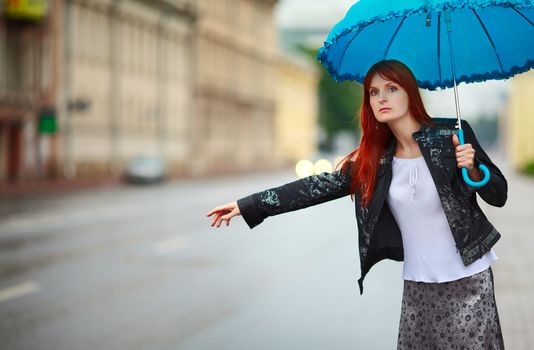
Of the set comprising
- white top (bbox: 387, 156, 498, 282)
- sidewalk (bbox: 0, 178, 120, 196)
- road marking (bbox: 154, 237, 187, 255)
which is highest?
Answer: white top (bbox: 387, 156, 498, 282)

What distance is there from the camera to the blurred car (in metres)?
48.1

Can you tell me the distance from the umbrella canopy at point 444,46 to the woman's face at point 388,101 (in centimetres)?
43

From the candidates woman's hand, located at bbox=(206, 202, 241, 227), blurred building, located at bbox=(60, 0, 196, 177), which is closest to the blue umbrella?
woman's hand, located at bbox=(206, 202, 241, 227)

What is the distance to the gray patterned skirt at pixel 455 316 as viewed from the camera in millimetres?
3799

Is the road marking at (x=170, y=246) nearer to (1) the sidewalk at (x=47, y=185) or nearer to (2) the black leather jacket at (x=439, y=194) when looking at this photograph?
(2) the black leather jacket at (x=439, y=194)

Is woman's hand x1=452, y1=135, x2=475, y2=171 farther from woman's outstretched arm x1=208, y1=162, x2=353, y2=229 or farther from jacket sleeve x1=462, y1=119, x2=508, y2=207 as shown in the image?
woman's outstretched arm x1=208, y1=162, x2=353, y2=229

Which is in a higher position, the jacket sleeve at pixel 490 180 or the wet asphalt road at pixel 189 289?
the jacket sleeve at pixel 490 180

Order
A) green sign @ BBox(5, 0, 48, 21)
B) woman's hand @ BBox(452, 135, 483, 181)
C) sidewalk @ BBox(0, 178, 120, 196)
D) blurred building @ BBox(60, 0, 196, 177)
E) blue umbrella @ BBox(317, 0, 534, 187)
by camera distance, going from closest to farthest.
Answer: woman's hand @ BBox(452, 135, 483, 181) → blue umbrella @ BBox(317, 0, 534, 187) → sidewalk @ BBox(0, 178, 120, 196) → green sign @ BBox(5, 0, 48, 21) → blurred building @ BBox(60, 0, 196, 177)

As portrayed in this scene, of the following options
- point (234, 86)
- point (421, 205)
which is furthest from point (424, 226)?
point (234, 86)

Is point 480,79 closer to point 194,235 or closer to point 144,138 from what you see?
point 194,235

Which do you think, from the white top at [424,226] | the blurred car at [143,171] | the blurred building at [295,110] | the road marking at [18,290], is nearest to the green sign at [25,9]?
the blurred car at [143,171]

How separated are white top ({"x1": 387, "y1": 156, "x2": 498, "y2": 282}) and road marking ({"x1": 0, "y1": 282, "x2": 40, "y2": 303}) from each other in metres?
7.06

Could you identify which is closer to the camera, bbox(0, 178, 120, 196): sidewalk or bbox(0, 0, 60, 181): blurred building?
bbox(0, 178, 120, 196): sidewalk

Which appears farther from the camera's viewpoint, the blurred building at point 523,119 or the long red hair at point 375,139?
the blurred building at point 523,119
